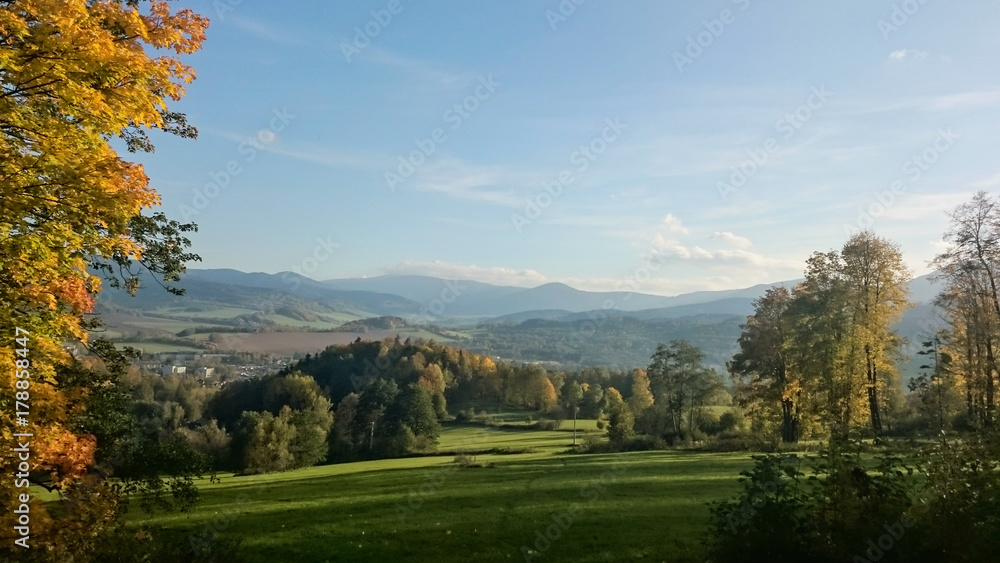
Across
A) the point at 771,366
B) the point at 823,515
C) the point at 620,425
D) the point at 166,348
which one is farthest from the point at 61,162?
the point at 166,348

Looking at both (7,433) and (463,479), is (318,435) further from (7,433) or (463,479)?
(7,433)

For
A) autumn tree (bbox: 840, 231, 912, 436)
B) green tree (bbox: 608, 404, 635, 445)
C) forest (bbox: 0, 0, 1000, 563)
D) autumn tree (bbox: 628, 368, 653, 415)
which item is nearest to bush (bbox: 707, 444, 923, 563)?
forest (bbox: 0, 0, 1000, 563)

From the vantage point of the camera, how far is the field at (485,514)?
16.3 metres

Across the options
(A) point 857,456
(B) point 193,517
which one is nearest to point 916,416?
(A) point 857,456

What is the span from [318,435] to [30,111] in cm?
6775

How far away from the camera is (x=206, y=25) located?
11250mm

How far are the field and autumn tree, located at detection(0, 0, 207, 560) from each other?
26.6 feet

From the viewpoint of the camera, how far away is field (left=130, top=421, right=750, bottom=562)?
53.4ft

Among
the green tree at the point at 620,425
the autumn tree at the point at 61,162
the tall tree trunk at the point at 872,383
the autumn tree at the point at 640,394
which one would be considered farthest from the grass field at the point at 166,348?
the tall tree trunk at the point at 872,383

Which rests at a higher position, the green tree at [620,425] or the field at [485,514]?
the field at [485,514]

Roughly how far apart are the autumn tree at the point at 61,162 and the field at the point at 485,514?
8.11 m

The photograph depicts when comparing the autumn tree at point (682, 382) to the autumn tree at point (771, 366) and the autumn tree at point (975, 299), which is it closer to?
the autumn tree at point (771, 366)

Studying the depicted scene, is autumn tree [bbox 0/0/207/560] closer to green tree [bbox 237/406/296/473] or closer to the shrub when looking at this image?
green tree [bbox 237/406/296/473]

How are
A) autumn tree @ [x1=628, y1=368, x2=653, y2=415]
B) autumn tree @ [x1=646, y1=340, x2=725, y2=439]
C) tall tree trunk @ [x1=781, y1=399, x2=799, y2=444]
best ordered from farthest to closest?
1. autumn tree @ [x1=628, y1=368, x2=653, y2=415]
2. autumn tree @ [x1=646, y1=340, x2=725, y2=439]
3. tall tree trunk @ [x1=781, y1=399, x2=799, y2=444]
